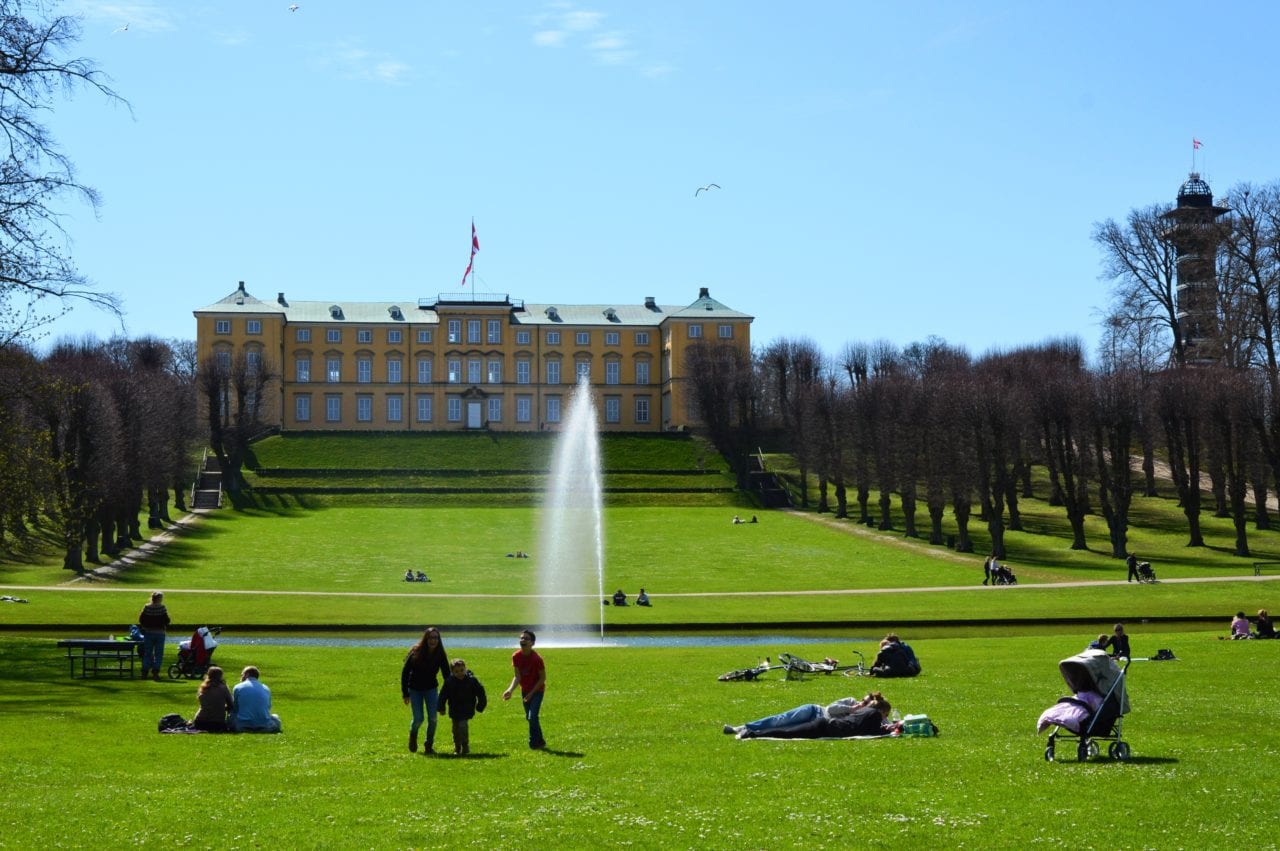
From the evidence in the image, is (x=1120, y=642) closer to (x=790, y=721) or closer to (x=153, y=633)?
(x=790, y=721)

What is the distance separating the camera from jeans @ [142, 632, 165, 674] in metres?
20.5

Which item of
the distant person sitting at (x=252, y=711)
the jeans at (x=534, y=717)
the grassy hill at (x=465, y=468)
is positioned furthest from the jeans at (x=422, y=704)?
the grassy hill at (x=465, y=468)

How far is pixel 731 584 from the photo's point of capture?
148ft

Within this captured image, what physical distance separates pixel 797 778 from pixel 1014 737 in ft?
10.5

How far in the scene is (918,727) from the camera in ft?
44.8

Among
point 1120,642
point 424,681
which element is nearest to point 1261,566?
point 1120,642

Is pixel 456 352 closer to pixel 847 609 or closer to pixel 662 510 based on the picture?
pixel 662 510

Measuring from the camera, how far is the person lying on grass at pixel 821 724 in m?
13.9

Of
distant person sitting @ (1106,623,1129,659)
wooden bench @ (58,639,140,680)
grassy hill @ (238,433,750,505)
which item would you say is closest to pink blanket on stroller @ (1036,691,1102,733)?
distant person sitting @ (1106,623,1129,659)

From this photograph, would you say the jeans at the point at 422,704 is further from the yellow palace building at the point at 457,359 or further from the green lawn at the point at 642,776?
the yellow palace building at the point at 457,359

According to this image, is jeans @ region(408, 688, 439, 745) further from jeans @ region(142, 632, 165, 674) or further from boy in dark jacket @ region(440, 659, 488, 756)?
jeans @ region(142, 632, 165, 674)

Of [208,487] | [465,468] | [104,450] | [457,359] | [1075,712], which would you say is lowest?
[1075,712]

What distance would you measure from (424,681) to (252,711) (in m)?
2.51

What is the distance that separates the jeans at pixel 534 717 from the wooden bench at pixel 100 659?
9.28m
